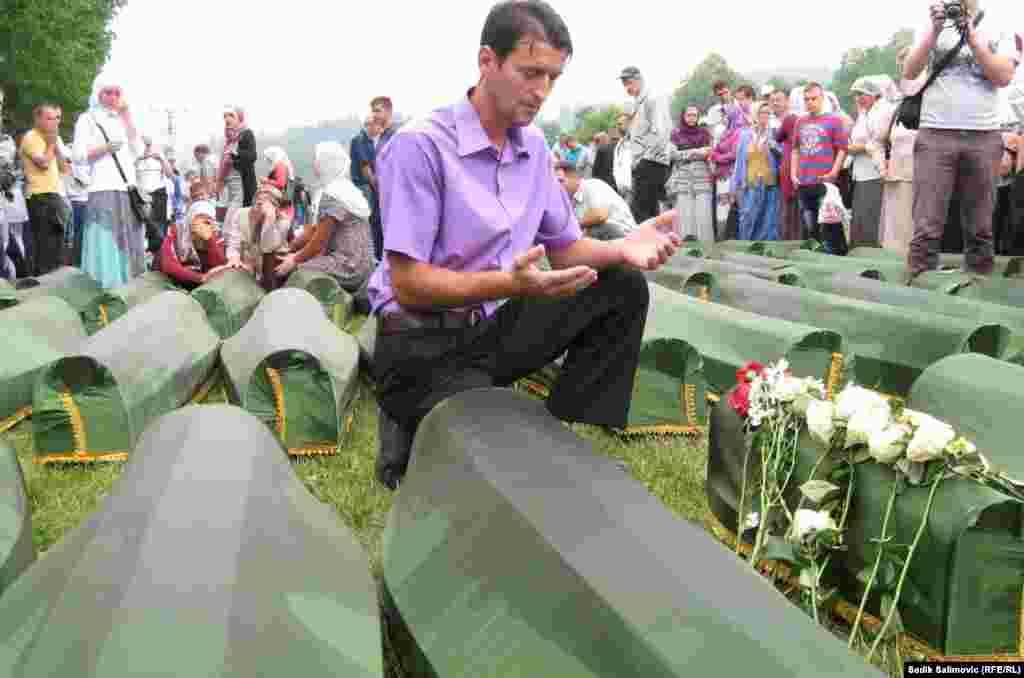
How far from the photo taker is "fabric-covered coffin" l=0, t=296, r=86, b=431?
15.4 ft

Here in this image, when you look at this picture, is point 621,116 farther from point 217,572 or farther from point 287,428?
point 217,572

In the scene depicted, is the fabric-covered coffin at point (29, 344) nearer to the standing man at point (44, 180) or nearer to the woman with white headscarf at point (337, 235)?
the woman with white headscarf at point (337, 235)

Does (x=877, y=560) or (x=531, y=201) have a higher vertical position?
(x=531, y=201)

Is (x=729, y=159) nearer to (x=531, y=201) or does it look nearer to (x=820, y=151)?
(x=820, y=151)

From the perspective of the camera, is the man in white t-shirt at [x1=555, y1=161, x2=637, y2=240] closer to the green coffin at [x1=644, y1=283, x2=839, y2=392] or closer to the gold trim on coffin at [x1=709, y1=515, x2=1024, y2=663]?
the green coffin at [x1=644, y1=283, x2=839, y2=392]

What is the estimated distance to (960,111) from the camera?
610cm

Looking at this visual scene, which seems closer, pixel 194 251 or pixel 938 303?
pixel 938 303

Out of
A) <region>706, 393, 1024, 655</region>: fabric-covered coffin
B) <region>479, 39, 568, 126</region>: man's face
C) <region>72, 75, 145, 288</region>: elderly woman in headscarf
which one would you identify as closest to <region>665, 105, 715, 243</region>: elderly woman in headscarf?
<region>72, 75, 145, 288</region>: elderly woman in headscarf

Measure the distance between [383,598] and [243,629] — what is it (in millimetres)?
799

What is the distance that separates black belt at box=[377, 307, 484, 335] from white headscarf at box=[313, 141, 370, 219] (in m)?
4.65

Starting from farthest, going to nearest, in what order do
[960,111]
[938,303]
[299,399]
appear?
[960,111] < [938,303] < [299,399]

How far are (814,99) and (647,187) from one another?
2108 mm

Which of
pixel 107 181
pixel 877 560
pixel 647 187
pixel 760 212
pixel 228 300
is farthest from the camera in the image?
pixel 760 212

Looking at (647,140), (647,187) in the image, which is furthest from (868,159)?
(647,187)
